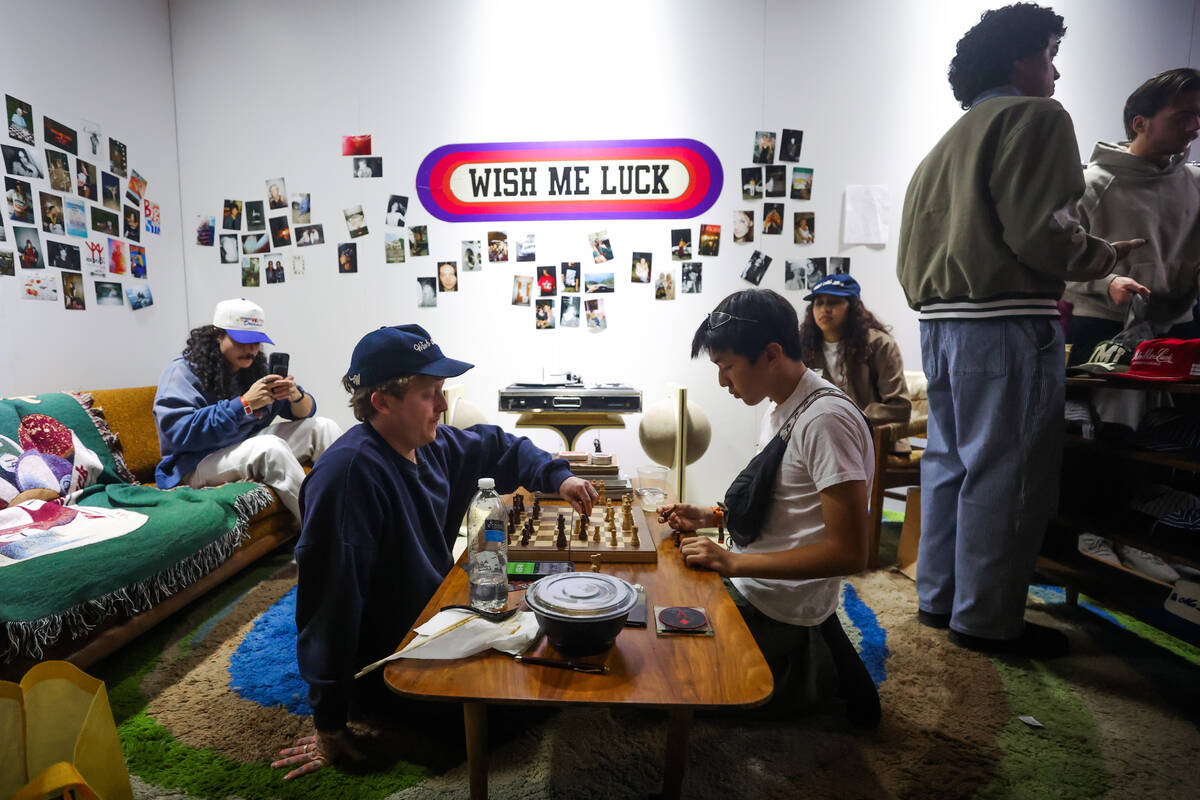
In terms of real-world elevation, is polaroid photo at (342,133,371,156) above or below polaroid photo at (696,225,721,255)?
above

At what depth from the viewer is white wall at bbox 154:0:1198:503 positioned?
138 inches

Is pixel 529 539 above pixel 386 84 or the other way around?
the other way around

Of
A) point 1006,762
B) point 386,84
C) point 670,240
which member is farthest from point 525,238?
point 1006,762

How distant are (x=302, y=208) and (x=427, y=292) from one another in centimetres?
97

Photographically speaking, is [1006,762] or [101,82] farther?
[101,82]

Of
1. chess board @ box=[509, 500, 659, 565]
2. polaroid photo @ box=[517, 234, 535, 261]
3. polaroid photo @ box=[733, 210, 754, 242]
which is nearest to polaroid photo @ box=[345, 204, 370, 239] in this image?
polaroid photo @ box=[517, 234, 535, 261]

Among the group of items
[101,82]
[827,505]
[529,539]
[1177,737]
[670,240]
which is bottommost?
[1177,737]

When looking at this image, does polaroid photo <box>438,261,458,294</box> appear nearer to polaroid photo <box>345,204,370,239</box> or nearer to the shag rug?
polaroid photo <box>345,204,370,239</box>

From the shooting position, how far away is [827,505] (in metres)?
1.26

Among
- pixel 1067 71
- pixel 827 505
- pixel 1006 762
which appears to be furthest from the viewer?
pixel 1067 71

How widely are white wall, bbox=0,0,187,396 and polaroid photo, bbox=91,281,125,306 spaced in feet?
0.10

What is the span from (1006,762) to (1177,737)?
54cm

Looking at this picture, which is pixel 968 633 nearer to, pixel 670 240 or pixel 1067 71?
pixel 670 240

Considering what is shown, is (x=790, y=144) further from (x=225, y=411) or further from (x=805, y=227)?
(x=225, y=411)
